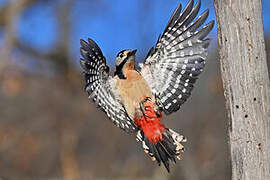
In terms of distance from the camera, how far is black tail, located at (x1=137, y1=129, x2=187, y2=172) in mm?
2441

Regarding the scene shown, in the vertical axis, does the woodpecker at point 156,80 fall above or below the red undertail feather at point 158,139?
above

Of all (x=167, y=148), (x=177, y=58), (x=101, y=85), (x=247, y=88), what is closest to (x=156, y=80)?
(x=177, y=58)

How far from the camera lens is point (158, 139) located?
252 cm

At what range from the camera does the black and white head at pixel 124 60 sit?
2.72 meters

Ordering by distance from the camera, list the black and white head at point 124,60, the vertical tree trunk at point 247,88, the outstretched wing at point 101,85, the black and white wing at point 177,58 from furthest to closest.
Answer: the black and white head at point 124,60, the outstretched wing at point 101,85, the black and white wing at point 177,58, the vertical tree trunk at point 247,88

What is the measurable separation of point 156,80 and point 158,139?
1.44 ft

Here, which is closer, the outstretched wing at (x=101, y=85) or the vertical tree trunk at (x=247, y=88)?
the vertical tree trunk at (x=247, y=88)

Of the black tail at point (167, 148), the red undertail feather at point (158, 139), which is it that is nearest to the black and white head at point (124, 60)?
the red undertail feather at point (158, 139)

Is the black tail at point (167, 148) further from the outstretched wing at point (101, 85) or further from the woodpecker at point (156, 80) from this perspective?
the outstretched wing at point (101, 85)

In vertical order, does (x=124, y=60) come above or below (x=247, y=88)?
above

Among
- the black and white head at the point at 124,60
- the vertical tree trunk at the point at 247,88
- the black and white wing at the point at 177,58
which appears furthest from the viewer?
the black and white head at the point at 124,60

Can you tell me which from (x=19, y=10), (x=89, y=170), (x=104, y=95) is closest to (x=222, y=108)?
(x=89, y=170)

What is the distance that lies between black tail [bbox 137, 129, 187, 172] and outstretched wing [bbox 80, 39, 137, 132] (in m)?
0.30

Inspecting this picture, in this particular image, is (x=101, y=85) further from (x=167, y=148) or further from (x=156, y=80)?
(x=167, y=148)
